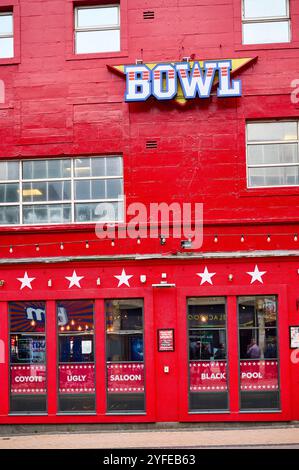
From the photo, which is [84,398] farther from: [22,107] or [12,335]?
[22,107]

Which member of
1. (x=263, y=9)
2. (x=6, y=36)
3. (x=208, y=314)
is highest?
(x=263, y=9)

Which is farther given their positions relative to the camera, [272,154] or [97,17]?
[97,17]

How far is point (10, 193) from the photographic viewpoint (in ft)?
71.3

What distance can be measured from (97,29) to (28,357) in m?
8.42

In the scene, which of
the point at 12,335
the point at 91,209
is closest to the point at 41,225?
the point at 91,209

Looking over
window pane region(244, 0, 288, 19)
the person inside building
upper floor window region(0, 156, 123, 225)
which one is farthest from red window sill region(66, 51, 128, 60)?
the person inside building

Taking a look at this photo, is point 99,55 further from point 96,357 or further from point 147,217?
point 96,357

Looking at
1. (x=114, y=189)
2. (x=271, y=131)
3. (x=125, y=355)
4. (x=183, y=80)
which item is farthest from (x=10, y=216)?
(x=271, y=131)

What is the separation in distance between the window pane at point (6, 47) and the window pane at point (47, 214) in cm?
399

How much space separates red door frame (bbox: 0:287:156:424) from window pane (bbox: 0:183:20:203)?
2384 mm

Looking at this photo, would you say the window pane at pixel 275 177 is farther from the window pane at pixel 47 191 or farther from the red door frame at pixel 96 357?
the window pane at pixel 47 191

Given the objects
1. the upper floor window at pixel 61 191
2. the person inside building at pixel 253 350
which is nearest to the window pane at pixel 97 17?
the upper floor window at pixel 61 191

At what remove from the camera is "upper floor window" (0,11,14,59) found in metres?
22.1

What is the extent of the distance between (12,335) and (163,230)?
455cm
